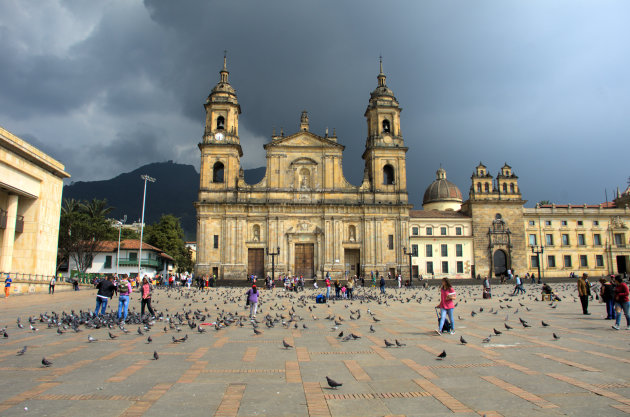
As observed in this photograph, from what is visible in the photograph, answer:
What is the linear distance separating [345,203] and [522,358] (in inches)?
1671

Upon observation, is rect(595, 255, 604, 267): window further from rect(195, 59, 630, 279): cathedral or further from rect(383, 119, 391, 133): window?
rect(383, 119, 391, 133): window

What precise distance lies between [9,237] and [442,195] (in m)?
59.6

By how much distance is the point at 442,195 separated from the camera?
71.0 metres

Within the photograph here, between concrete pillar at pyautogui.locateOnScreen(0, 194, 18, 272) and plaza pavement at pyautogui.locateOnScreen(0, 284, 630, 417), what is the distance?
22058 mm

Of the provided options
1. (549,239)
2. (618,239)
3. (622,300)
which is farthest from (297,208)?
(618,239)

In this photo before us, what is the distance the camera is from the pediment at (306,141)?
167 feet

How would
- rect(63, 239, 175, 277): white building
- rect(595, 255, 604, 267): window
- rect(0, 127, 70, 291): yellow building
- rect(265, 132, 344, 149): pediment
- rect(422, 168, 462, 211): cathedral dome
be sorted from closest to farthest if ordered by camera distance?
rect(0, 127, 70, 291): yellow building → rect(265, 132, 344, 149): pediment → rect(63, 239, 175, 277): white building → rect(595, 255, 604, 267): window → rect(422, 168, 462, 211): cathedral dome

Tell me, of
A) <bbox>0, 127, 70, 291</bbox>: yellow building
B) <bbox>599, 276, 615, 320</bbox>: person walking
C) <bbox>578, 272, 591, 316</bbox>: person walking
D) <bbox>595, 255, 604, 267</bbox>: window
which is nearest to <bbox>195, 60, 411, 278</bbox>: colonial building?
<bbox>0, 127, 70, 291</bbox>: yellow building

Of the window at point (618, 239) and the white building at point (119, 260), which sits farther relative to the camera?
the window at point (618, 239)

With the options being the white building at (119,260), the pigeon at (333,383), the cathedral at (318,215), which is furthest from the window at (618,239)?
the pigeon at (333,383)

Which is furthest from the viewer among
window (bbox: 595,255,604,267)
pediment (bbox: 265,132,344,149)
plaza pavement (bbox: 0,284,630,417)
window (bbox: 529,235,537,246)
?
window (bbox: 595,255,604,267)

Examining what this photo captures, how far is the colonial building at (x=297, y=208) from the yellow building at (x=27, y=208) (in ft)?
55.2

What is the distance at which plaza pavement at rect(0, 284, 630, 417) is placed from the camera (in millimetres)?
5059

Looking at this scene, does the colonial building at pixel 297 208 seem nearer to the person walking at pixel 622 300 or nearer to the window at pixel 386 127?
the window at pixel 386 127
